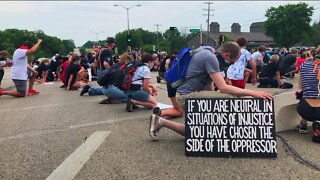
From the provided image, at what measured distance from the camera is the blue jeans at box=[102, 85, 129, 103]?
9930 mm

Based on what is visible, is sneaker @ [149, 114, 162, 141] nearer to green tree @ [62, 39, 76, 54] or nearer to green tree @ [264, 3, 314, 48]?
green tree @ [264, 3, 314, 48]

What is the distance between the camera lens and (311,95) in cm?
623

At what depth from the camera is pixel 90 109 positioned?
9.89 metres

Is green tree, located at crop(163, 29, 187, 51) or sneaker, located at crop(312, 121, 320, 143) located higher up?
sneaker, located at crop(312, 121, 320, 143)

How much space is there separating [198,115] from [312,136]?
6.55ft

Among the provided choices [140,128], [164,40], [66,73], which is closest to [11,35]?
[164,40]

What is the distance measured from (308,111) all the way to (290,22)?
87.7 m

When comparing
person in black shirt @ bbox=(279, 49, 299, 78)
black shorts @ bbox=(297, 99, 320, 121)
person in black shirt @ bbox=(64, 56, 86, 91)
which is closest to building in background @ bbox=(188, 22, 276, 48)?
person in black shirt @ bbox=(279, 49, 299, 78)

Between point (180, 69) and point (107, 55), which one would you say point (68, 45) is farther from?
point (180, 69)

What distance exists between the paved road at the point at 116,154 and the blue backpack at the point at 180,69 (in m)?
0.88

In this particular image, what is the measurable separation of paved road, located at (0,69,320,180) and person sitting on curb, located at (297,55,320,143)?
308 millimetres

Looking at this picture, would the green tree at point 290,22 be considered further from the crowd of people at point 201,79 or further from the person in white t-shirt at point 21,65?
the person in white t-shirt at point 21,65

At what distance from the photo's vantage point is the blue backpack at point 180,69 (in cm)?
596

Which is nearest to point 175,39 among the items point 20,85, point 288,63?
point 288,63
